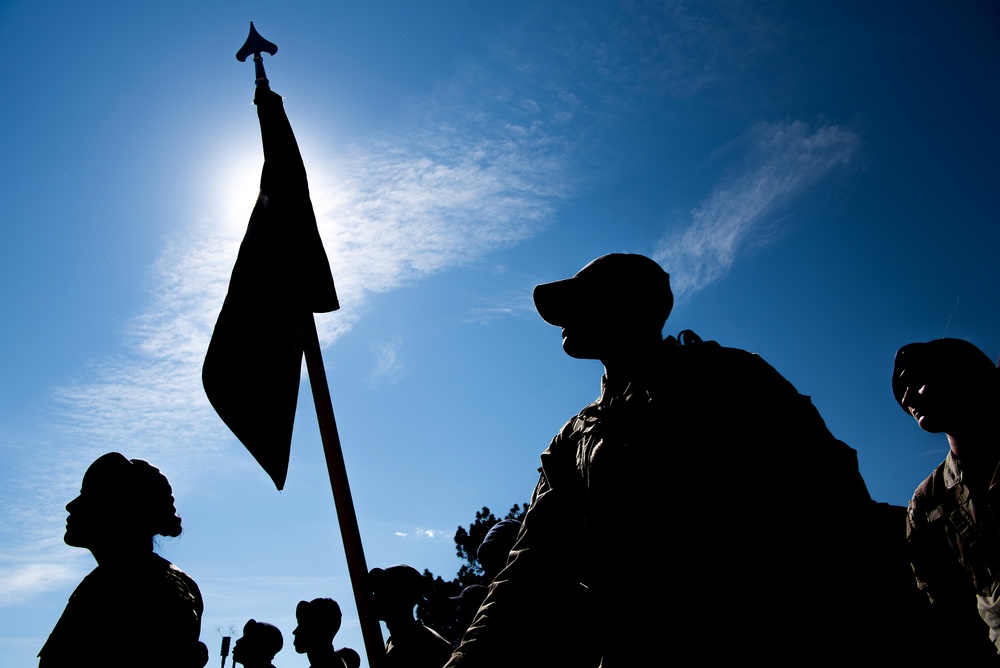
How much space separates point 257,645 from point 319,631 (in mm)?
817

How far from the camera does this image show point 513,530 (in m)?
4.71

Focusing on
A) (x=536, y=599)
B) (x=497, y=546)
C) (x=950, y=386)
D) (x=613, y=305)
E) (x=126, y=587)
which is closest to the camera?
(x=536, y=599)

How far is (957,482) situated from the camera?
2.77 meters

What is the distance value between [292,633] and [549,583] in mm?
4451

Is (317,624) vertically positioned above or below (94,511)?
below

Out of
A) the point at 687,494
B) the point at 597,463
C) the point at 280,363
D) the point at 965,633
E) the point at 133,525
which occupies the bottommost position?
the point at 965,633

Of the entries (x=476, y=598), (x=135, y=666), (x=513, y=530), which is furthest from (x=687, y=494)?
(x=476, y=598)

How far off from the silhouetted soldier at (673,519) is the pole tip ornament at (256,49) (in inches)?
87.5

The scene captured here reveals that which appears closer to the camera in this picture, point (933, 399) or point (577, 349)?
point (577, 349)

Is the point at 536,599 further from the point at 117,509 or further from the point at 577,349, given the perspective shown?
the point at 117,509

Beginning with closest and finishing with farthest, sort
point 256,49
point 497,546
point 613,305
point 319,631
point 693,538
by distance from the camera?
point 693,538 < point 613,305 < point 256,49 < point 497,546 < point 319,631

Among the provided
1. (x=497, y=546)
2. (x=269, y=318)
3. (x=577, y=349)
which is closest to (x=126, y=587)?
(x=269, y=318)

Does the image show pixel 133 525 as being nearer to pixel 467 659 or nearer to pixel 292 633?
pixel 467 659

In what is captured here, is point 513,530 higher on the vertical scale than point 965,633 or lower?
higher
